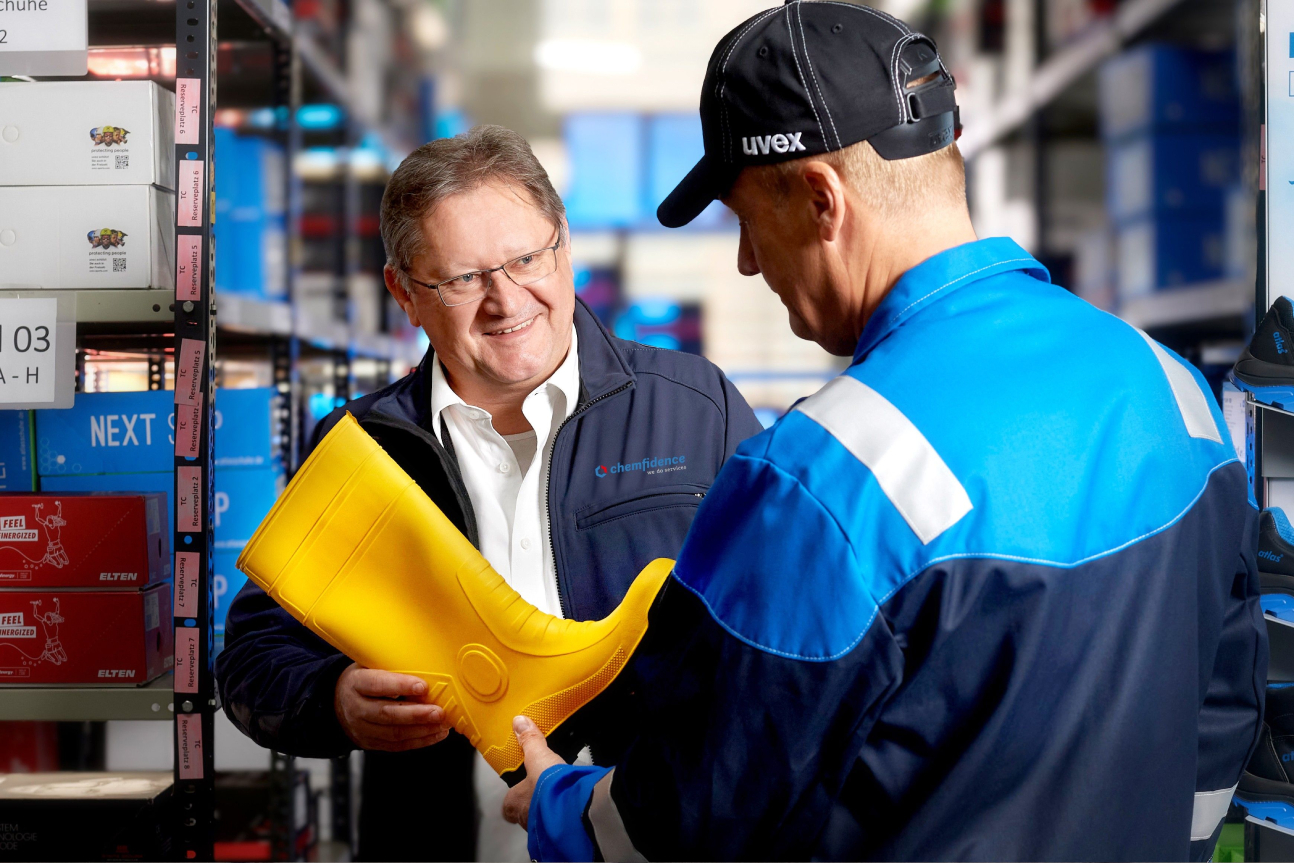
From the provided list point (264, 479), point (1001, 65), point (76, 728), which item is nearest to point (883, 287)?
point (264, 479)

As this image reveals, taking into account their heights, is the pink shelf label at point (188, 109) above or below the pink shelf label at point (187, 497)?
above

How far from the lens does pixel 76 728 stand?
98.7 inches

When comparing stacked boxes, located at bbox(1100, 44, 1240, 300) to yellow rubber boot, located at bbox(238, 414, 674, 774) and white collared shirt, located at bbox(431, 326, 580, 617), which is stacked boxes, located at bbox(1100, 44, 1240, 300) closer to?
white collared shirt, located at bbox(431, 326, 580, 617)

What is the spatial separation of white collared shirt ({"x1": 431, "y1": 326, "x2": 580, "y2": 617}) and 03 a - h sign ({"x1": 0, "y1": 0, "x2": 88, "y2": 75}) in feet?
2.69

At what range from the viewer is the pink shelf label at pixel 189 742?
1.58m

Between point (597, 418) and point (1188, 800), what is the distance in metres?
0.89

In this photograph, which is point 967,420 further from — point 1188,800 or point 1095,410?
point 1188,800

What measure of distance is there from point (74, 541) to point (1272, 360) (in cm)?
206

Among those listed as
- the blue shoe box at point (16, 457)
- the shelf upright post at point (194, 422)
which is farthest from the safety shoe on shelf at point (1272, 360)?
the blue shoe box at point (16, 457)

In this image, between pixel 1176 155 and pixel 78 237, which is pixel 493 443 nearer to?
pixel 78 237

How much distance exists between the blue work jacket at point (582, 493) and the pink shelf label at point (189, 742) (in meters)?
0.14

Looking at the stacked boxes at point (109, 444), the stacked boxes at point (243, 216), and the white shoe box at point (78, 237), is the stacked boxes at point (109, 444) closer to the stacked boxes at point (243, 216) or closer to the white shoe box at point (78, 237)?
the white shoe box at point (78, 237)

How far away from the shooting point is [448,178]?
1387mm

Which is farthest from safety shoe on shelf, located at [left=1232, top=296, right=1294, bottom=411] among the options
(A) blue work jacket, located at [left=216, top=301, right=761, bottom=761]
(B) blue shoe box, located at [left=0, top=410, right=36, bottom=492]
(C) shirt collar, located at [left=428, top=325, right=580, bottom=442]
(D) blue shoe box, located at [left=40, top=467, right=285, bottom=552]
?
(B) blue shoe box, located at [left=0, top=410, right=36, bottom=492]
